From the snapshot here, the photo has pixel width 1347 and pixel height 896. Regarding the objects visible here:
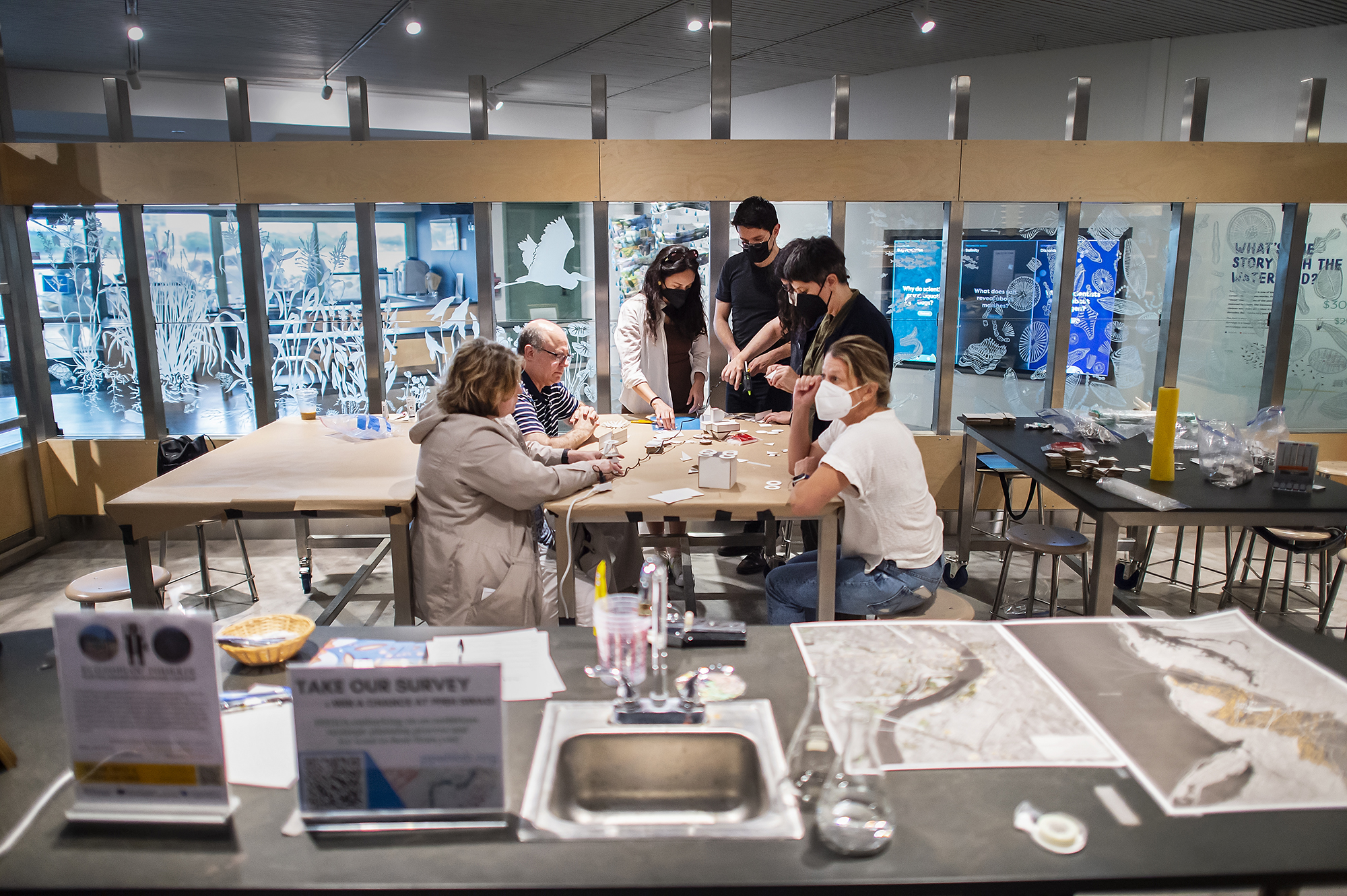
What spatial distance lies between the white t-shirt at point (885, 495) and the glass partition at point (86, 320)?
4.85m

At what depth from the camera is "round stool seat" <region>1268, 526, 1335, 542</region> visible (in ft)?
12.5

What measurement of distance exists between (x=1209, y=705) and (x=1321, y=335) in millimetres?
5293

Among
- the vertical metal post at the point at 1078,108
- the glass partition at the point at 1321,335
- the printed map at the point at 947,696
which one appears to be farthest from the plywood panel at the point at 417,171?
the glass partition at the point at 1321,335

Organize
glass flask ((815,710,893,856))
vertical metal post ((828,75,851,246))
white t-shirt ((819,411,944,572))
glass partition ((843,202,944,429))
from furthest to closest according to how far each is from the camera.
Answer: glass partition ((843,202,944,429))
vertical metal post ((828,75,851,246))
white t-shirt ((819,411,944,572))
glass flask ((815,710,893,856))

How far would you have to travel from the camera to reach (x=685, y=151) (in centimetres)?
506

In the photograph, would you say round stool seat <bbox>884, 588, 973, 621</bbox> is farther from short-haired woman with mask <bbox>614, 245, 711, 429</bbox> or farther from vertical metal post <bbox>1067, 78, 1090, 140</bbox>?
vertical metal post <bbox>1067, 78, 1090, 140</bbox>

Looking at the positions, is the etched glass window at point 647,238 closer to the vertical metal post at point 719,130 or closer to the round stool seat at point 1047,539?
the vertical metal post at point 719,130

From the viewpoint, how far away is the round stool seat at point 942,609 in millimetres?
2854

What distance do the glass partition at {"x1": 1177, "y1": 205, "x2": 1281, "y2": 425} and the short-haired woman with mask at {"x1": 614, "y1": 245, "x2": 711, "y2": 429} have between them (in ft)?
11.1

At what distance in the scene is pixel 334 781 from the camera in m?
1.35

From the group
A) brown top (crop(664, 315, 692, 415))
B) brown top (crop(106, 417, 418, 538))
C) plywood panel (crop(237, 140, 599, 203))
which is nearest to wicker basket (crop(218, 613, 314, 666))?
brown top (crop(106, 417, 418, 538))

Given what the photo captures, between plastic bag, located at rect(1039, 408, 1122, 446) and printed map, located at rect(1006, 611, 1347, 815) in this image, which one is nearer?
printed map, located at rect(1006, 611, 1347, 815)

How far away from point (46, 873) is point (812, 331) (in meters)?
3.61

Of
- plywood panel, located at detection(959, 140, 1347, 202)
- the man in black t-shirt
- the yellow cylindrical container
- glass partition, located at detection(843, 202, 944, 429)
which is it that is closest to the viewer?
the yellow cylindrical container
